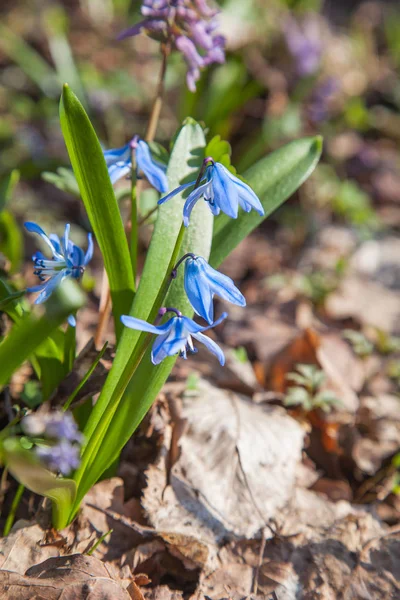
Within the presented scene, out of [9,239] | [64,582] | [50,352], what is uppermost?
[50,352]

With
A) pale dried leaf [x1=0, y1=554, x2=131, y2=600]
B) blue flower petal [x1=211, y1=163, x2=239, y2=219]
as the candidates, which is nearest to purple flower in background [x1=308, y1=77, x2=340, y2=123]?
blue flower petal [x1=211, y1=163, x2=239, y2=219]

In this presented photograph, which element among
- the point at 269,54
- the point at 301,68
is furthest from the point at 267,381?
the point at 269,54

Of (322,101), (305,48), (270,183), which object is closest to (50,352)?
(270,183)

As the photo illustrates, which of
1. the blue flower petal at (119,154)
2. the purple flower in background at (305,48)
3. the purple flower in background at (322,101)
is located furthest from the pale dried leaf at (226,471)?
the purple flower in background at (305,48)

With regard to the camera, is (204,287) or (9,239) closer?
(204,287)

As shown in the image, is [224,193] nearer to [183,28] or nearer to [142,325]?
[142,325]

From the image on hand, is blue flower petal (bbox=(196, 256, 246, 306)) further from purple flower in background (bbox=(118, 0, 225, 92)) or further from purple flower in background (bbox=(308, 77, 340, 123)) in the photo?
purple flower in background (bbox=(308, 77, 340, 123))

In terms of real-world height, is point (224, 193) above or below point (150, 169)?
above

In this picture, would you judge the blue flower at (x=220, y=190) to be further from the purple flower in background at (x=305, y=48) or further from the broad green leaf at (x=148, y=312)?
the purple flower in background at (x=305, y=48)
